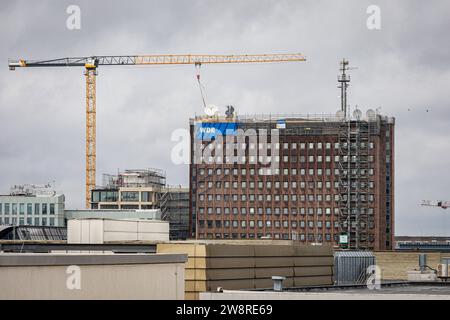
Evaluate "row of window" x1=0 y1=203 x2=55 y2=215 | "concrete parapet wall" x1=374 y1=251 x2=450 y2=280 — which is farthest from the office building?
"concrete parapet wall" x1=374 y1=251 x2=450 y2=280

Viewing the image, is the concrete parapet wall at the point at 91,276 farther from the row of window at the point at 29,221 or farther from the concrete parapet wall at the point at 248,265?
the row of window at the point at 29,221

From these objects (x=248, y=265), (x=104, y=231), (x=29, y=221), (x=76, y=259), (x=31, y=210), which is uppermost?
(x=76, y=259)

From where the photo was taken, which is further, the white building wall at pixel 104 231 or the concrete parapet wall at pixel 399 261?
the concrete parapet wall at pixel 399 261

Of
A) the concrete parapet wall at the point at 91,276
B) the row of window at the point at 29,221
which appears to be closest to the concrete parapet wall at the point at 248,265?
the concrete parapet wall at the point at 91,276

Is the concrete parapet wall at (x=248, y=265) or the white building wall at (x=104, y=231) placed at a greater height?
the white building wall at (x=104, y=231)

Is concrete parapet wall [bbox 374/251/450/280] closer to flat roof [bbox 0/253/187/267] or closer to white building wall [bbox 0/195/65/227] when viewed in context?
white building wall [bbox 0/195/65/227]

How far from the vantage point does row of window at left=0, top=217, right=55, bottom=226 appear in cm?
19175

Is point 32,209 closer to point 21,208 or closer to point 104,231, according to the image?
point 21,208

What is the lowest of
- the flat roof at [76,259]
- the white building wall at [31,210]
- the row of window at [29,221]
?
the row of window at [29,221]

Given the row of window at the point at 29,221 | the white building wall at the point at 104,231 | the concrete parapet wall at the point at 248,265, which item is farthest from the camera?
the row of window at the point at 29,221

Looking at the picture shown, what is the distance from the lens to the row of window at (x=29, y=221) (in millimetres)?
191750

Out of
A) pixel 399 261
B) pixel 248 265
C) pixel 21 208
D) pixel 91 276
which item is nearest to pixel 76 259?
pixel 91 276

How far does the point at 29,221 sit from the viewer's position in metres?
195
